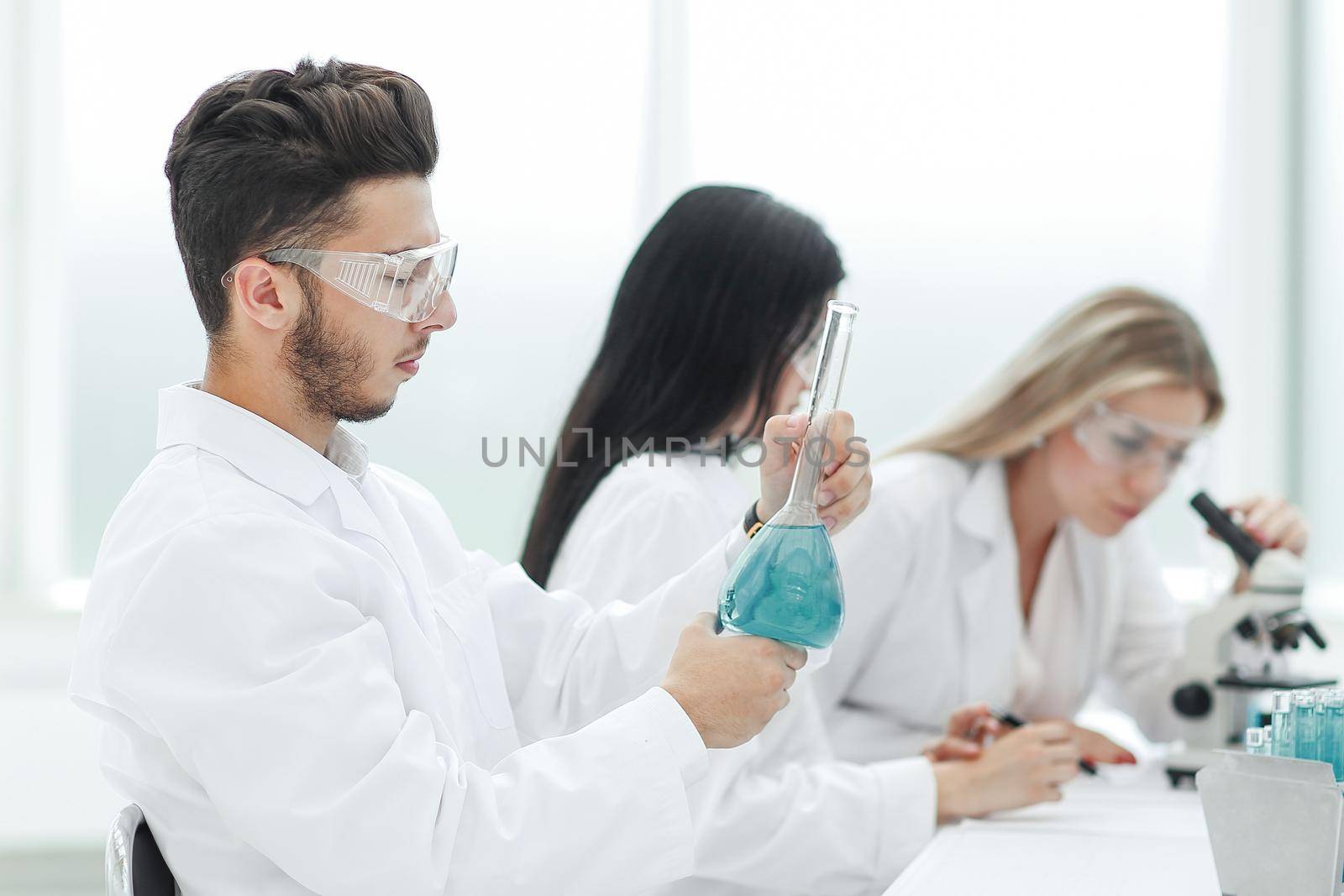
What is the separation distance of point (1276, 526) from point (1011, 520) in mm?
456

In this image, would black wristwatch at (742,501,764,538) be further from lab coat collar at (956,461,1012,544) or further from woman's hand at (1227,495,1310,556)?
woman's hand at (1227,495,1310,556)

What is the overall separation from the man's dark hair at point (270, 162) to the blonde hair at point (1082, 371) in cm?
135

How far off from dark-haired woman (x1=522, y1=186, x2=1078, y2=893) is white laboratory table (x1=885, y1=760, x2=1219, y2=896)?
7 cm

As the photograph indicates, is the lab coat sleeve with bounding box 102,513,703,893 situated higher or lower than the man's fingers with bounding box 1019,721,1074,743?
higher

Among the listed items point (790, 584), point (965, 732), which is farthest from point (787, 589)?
point (965, 732)

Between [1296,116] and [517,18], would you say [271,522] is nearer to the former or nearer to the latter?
[517,18]

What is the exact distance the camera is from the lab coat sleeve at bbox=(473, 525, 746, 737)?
1400 millimetres

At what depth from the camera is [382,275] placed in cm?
115

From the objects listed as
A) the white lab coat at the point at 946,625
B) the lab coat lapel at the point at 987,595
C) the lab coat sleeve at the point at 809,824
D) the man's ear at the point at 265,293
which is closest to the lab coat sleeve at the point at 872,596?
the white lab coat at the point at 946,625

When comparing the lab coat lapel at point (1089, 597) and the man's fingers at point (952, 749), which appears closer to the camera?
the man's fingers at point (952, 749)

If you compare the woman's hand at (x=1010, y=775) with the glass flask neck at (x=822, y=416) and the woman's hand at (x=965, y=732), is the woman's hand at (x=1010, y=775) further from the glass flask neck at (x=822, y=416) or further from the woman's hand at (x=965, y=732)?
the glass flask neck at (x=822, y=416)

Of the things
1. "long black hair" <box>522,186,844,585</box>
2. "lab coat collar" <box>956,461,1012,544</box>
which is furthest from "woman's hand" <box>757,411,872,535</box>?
"lab coat collar" <box>956,461,1012,544</box>

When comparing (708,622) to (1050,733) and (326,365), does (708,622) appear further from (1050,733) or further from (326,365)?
(1050,733)

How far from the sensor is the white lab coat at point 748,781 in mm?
1541
